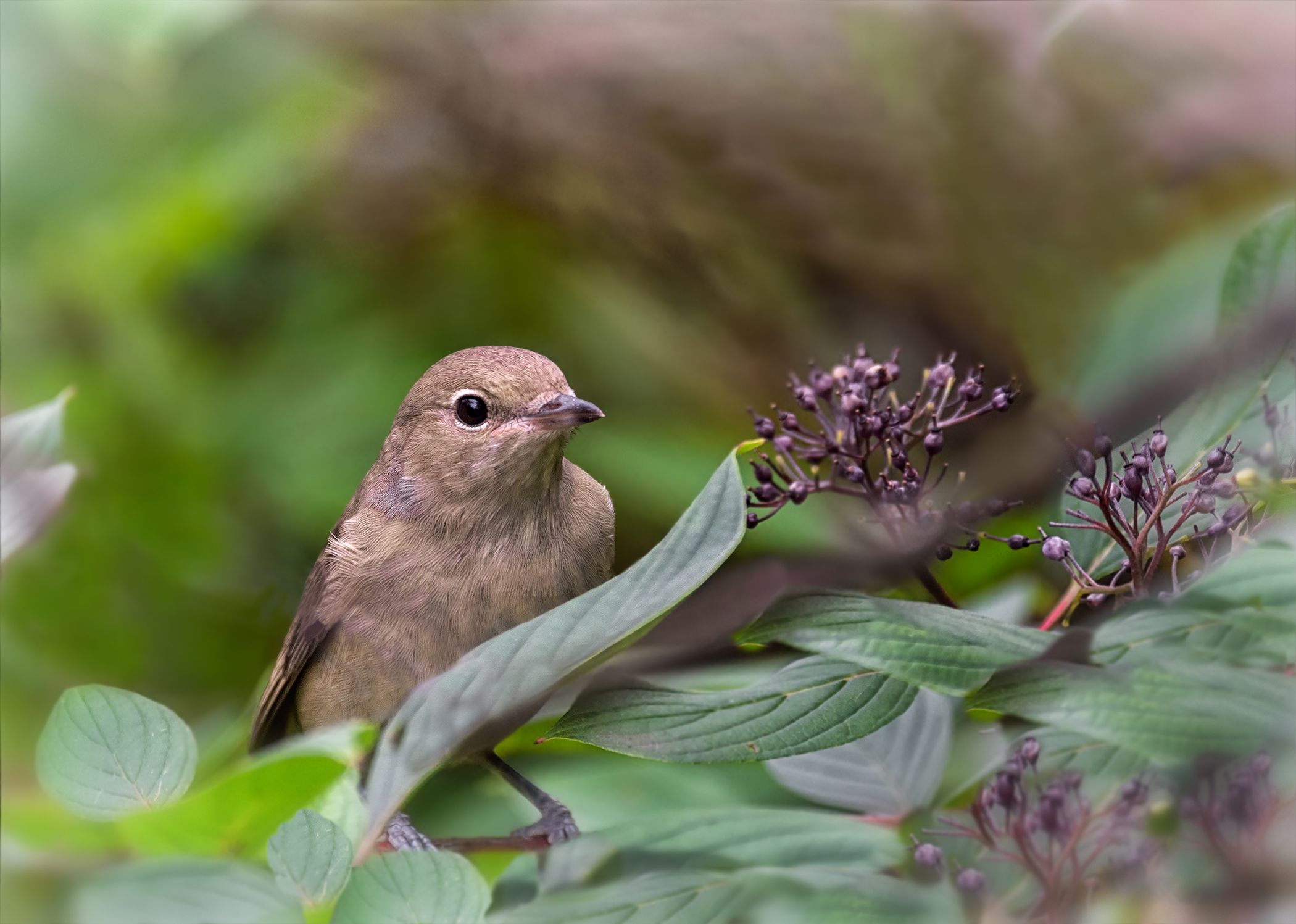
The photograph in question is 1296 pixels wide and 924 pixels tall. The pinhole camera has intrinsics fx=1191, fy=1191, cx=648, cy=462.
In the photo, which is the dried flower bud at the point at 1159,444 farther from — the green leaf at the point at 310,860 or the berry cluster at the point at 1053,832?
the green leaf at the point at 310,860

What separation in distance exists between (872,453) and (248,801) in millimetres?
711

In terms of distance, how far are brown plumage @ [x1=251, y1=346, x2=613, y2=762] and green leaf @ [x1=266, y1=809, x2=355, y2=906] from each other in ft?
1.99

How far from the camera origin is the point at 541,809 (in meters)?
1.53

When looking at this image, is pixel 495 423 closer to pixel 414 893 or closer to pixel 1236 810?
pixel 414 893

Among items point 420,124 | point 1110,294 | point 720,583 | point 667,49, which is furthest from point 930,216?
point 720,583

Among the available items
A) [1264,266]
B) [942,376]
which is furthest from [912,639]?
[1264,266]

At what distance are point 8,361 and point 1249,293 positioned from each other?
2.59 metres

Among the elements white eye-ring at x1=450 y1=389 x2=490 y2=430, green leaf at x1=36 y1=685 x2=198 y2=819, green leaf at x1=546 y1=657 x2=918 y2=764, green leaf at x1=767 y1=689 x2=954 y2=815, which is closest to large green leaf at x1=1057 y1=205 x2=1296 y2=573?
green leaf at x1=767 y1=689 x2=954 y2=815

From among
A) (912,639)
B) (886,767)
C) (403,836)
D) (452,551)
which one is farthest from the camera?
(452,551)

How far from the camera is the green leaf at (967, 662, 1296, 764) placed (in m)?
0.88

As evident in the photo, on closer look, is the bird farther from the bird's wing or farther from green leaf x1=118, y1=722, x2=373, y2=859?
green leaf x1=118, y1=722, x2=373, y2=859

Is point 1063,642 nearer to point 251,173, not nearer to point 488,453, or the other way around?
point 488,453

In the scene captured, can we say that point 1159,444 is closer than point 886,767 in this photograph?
Yes

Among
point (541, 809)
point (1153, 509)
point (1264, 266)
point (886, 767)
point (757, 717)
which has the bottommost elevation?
point (541, 809)
